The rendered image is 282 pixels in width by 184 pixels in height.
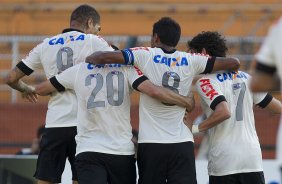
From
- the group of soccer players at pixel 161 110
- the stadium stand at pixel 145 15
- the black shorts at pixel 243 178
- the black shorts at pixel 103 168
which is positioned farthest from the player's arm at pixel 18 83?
the stadium stand at pixel 145 15

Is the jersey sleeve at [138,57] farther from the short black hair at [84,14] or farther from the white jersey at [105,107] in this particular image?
the short black hair at [84,14]

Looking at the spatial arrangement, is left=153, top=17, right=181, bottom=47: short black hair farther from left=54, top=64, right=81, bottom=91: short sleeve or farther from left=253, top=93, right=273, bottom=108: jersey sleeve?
left=253, top=93, right=273, bottom=108: jersey sleeve

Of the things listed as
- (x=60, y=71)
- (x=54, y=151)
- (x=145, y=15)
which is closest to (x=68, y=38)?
(x=60, y=71)

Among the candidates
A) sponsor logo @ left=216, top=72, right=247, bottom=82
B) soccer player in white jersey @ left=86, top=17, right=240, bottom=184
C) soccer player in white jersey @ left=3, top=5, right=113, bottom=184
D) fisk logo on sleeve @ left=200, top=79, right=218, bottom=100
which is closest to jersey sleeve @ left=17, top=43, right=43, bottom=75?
soccer player in white jersey @ left=3, top=5, right=113, bottom=184

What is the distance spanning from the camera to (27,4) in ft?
65.0

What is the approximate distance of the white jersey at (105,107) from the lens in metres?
6.59

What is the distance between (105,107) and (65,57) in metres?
0.75

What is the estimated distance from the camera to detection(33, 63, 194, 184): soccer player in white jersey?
6.59 m

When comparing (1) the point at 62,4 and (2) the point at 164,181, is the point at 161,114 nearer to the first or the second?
(2) the point at 164,181

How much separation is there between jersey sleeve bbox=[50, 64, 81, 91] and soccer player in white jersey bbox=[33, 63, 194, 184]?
4 centimetres

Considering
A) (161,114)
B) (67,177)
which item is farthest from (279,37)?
(67,177)

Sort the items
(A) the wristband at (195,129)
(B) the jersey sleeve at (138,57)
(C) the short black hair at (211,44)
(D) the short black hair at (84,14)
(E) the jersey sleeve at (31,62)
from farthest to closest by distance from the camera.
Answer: (E) the jersey sleeve at (31,62) < (D) the short black hair at (84,14) < (C) the short black hair at (211,44) < (A) the wristband at (195,129) < (B) the jersey sleeve at (138,57)

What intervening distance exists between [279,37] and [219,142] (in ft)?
8.52

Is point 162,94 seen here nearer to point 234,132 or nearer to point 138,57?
point 138,57
